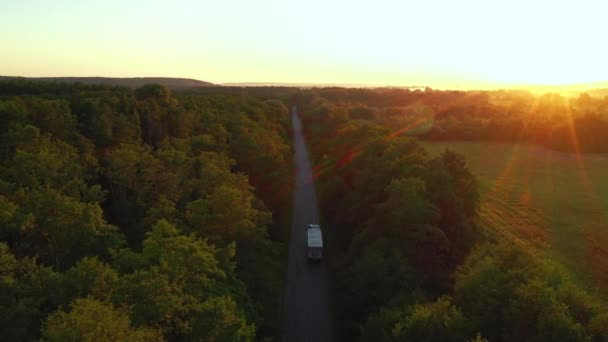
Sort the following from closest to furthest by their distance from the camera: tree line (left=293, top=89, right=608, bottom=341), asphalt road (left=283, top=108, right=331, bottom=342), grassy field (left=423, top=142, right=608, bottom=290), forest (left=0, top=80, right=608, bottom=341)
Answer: forest (left=0, top=80, right=608, bottom=341), tree line (left=293, top=89, right=608, bottom=341), asphalt road (left=283, top=108, right=331, bottom=342), grassy field (left=423, top=142, right=608, bottom=290)

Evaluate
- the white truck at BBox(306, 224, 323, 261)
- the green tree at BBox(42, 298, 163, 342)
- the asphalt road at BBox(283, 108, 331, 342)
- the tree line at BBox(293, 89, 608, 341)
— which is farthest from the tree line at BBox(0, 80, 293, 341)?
the tree line at BBox(293, 89, 608, 341)

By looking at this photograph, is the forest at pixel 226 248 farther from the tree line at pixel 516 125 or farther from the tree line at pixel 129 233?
the tree line at pixel 516 125

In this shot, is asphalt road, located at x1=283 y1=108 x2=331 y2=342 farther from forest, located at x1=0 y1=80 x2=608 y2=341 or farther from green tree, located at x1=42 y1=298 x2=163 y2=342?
green tree, located at x1=42 y1=298 x2=163 y2=342

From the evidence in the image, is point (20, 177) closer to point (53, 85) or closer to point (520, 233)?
point (520, 233)

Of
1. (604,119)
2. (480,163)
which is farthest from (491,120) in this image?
(480,163)

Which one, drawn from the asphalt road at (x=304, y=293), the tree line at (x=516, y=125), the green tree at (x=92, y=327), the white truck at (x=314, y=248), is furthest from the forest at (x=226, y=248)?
the tree line at (x=516, y=125)

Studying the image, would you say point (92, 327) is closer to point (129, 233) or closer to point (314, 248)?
point (129, 233)

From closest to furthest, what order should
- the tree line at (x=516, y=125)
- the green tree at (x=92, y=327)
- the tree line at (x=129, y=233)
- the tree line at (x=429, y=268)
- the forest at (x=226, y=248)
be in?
the green tree at (x=92, y=327), the tree line at (x=129, y=233), the forest at (x=226, y=248), the tree line at (x=429, y=268), the tree line at (x=516, y=125)
